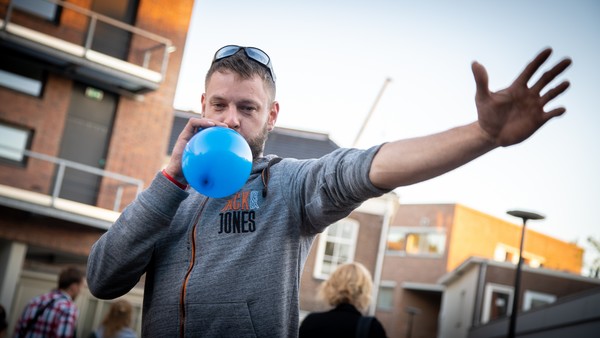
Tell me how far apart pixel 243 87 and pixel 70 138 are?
16.4 metres

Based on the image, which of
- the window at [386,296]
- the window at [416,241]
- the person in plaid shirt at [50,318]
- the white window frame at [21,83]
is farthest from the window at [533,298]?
the person in plaid shirt at [50,318]

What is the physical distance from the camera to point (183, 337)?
86.7 inches

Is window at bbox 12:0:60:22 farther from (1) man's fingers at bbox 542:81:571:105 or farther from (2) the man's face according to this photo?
(1) man's fingers at bbox 542:81:571:105

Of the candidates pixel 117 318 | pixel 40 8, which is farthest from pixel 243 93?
pixel 40 8

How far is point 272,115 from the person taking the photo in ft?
8.50

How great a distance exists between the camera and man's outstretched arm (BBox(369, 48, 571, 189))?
1.65 meters

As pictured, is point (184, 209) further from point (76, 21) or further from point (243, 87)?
point (76, 21)

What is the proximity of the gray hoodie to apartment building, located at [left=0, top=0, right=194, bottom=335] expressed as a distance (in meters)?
14.6

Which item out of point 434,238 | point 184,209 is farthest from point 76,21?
point 434,238

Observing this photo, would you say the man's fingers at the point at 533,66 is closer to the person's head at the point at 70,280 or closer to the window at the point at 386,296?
the person's head at the point at 70,280

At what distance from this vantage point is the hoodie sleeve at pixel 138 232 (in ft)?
7.41

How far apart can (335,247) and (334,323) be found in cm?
1981

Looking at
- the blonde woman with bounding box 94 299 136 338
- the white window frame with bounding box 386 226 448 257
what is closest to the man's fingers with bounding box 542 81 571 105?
the blonde woman with bounding box 94 299 136 338

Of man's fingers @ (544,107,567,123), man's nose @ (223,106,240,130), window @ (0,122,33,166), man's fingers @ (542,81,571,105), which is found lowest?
man's nose @ (223,106,240,130)
